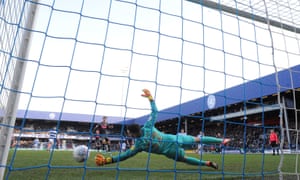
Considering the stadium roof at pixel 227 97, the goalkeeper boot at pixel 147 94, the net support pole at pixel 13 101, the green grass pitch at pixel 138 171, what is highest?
the stadium roof at pixel 227 97

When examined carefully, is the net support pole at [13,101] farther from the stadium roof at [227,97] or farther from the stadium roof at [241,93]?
the stadium roof at [241,93]

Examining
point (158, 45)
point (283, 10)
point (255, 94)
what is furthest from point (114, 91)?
point (255, 94)

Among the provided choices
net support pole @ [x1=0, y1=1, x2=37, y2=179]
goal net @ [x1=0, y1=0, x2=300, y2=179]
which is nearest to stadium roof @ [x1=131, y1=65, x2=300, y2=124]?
goal net @ [x1=0, y1=0, x2=300, y2=179]

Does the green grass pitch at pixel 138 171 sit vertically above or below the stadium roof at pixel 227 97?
below

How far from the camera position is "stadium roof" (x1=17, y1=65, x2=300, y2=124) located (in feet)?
10.7

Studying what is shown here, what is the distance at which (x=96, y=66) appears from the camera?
2760 mm

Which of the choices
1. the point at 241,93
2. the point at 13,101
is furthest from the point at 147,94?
the point at 241,93

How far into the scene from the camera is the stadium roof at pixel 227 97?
10.7ft

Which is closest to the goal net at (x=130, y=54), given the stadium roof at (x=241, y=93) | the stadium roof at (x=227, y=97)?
the stadium roof at (x=227, y=97)

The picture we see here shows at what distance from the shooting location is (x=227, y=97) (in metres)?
3.06

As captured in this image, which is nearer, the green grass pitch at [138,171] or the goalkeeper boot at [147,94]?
the green grass pitch at [138,171]

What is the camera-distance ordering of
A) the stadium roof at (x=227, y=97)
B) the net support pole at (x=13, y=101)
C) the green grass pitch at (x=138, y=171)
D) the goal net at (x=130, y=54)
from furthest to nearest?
the stadium roof at (x=227, y=97)
the green grass pitch at (x=138, y=171)
the goal net at (x=130, y=54)
the net support pole at (x=13, y=101)

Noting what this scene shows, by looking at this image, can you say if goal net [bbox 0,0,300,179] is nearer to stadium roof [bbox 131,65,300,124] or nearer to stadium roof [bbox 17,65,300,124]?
stadium roof [bbox 17,65,300,124]

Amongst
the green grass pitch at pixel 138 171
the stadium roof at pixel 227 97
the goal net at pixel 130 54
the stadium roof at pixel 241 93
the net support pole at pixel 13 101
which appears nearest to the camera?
the net support pole at pixel 13 101
